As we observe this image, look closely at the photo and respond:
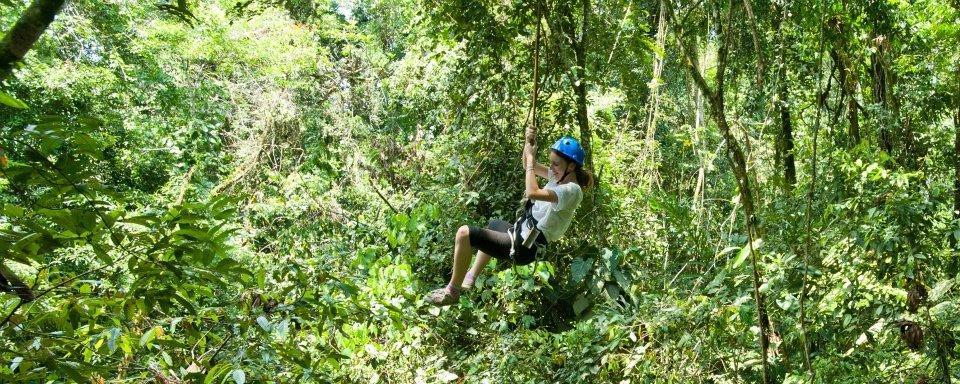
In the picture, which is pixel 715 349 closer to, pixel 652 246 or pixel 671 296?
pixel 671 296

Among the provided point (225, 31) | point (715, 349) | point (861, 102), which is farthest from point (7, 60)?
point (225, 31)

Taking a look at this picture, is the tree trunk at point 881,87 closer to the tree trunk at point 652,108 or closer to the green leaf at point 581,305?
the tree trunk at point 652,108

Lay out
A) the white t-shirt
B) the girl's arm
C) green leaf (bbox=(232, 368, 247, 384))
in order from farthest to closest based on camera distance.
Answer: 1. the white t-shirt
2. the girl's arm
3. green leaf (bbox=(232, 368, 247, 384))

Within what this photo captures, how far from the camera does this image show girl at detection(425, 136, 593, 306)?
3.35 meters

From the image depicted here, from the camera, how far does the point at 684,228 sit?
4.31 metres

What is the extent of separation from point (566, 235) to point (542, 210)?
1385 millimetres

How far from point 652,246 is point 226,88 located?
549 cm

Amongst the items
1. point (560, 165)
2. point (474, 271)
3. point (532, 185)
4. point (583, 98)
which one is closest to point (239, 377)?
point (532, 185)

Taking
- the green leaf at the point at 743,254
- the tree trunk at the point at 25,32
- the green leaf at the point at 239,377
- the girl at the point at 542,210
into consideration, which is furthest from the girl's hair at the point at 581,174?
the tree trunk at the point at 25,32

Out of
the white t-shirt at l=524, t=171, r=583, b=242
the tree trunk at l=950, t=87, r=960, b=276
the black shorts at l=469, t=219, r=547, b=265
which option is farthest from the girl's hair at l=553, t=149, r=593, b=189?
the tree trunk at l=950, t=87, r=960, b=276

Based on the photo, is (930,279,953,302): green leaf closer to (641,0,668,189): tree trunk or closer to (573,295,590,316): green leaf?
(573,295,590,316): green leaf

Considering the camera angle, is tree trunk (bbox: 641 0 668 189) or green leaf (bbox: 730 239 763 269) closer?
green leaf (bbox: 730 239 763 269)

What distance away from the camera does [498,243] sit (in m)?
3.59

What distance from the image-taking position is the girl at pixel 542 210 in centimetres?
335
